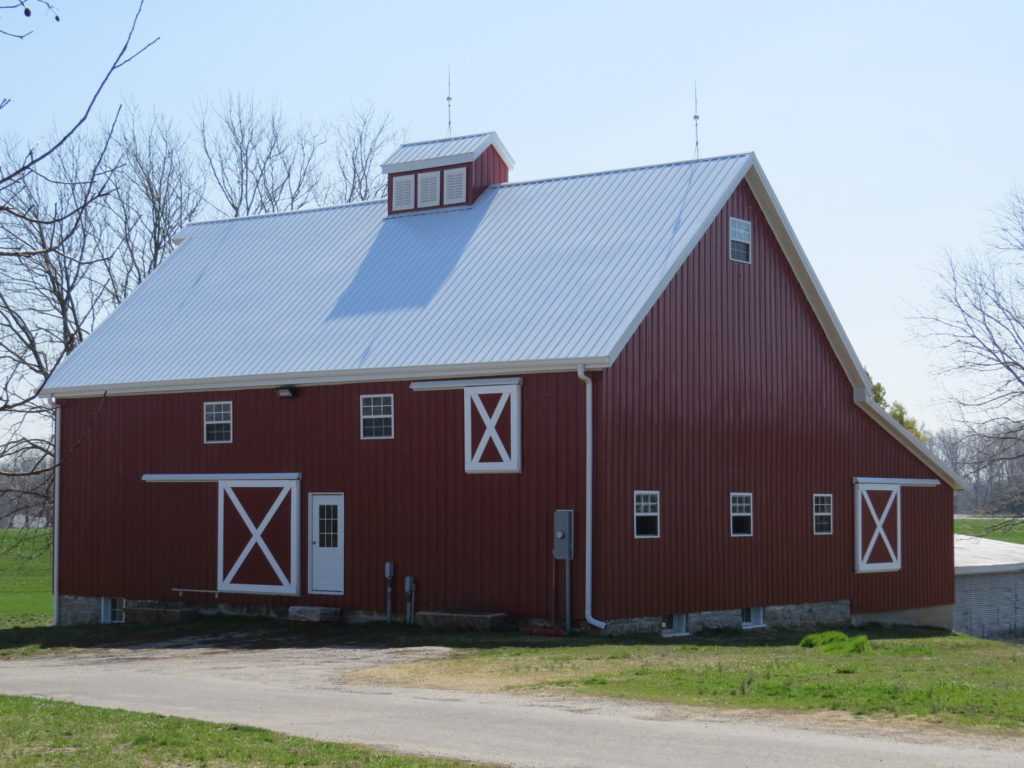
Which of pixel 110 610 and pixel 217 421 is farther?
pixel 110 610

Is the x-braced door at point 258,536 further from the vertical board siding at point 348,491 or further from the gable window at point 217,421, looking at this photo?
the gable window at point 217,421

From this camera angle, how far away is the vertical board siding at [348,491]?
2561cm

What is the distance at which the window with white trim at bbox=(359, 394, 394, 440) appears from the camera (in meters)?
27.5

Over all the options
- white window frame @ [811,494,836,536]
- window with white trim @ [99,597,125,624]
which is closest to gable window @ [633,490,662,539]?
white window frame @ [811,494,836,536]

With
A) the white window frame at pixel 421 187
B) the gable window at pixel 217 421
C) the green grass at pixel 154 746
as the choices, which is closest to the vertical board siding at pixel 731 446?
the white window frame at pixel 421 187

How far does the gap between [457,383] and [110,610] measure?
34.2 ft

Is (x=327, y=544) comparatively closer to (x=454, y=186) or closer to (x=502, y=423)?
(x=502, y=423)

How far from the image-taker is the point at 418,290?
29359 mm

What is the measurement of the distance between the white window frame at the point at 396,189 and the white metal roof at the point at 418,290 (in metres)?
0.36

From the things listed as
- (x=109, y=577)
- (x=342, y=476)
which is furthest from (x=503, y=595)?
(x=109, y=577)

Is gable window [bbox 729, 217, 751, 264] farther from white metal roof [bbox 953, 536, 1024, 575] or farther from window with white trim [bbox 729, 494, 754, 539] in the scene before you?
white metal roof [bbox 953, 536, 1024, 575]

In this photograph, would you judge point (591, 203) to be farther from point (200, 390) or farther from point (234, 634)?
point (234, 634)

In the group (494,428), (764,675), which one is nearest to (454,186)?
(494,428)

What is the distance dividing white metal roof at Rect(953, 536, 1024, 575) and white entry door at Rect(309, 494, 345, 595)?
692 inches
